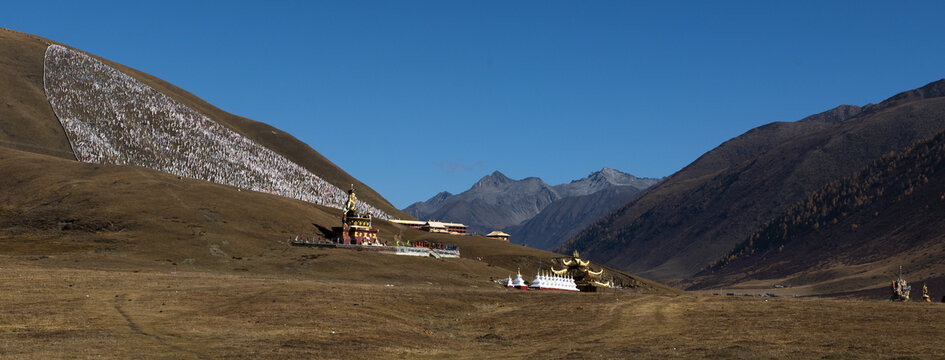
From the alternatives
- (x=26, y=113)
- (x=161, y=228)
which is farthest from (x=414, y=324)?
(x=26, y=113)

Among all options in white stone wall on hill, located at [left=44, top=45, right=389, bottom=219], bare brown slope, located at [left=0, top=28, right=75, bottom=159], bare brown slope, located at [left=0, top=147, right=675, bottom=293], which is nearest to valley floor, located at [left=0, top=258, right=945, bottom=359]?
bare brown slope, located at [left=0, top=147, right=675, bottom=293]

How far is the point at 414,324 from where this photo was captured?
1806 inches

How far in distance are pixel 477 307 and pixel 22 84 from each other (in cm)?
15982

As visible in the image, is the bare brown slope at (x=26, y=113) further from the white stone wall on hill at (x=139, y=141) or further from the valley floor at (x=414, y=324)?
the valley floor at (x=414, y=324)

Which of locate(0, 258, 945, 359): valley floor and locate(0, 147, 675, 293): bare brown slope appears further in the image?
locate(0, 147, 675, 293): bare brown slope

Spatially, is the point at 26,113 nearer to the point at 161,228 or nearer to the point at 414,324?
the point at 161,228

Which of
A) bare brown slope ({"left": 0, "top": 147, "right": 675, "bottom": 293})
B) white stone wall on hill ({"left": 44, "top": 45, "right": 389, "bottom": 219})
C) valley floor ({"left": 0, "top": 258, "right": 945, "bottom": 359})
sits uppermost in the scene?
white stone wall on hill ({"left": 44, "top": 45, "right": 389, "bottom": 219})

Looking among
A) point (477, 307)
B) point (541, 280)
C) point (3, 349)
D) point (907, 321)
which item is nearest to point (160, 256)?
point (541, 280)

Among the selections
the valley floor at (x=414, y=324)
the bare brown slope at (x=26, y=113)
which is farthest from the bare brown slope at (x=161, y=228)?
the bare brown slope at (x=26, y=113)

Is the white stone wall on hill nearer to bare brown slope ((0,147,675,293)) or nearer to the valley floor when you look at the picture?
bare brown slope ((0,147,675,293))

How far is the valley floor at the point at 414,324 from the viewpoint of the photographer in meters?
34.5

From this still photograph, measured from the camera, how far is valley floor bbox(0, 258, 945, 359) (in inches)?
1357

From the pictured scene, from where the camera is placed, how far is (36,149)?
15625 centimetres

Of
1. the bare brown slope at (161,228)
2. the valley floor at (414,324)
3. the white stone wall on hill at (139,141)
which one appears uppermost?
the white stone wall on hill at (139,141)
